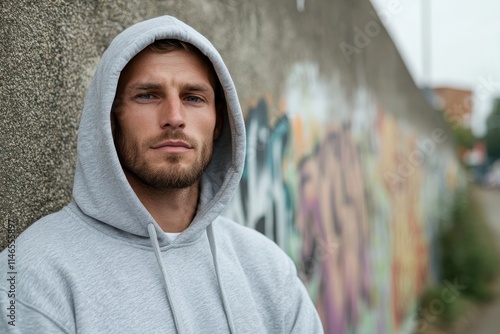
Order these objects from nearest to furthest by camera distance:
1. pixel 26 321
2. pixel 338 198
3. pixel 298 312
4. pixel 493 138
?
pixel 26 321, pixel 298 312, pixel 338 198, pixel 493 138

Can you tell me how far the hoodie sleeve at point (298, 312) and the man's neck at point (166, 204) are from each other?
42 cm

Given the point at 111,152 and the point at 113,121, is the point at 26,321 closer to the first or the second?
the point at 111,152

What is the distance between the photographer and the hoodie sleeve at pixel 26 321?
1.46m

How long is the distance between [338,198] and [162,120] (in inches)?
129

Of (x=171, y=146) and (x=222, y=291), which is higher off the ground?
(x=171, y=146)

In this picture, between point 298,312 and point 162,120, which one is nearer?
point 162,120

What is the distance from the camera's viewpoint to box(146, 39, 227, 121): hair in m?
1.87

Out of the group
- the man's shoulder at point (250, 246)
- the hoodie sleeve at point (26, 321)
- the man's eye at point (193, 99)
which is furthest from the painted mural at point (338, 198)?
the hoodie sleeve at point (26, 321)

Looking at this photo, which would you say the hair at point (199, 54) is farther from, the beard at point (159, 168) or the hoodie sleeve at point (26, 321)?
the hoodie sleeve at point (26, 321)

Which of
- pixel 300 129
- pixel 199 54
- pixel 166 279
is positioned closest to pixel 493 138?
pixel 300 129

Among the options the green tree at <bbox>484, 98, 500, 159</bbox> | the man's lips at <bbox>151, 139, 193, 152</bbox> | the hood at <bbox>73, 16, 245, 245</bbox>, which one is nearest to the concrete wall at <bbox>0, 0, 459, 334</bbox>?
the hood at <bbox>73, 16, 245, 245</bbox>

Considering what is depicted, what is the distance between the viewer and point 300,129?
413 cm

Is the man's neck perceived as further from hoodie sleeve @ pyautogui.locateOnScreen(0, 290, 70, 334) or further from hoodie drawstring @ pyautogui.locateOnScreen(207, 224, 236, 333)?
hoodie sleeve @ pyautogui.locateOnScreen(0, 290, 70, 334)

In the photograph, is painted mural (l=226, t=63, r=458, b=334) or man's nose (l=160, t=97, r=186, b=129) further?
painted mural (l=226, t=63, r=458, b=334)
